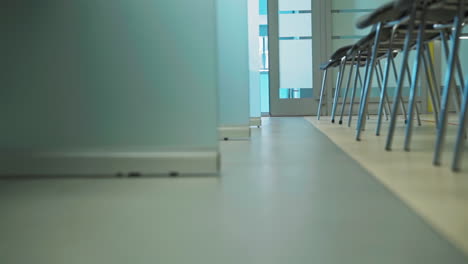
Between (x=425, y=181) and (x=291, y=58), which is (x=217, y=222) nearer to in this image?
(x=425, y=181)

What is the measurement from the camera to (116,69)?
4.01 feet

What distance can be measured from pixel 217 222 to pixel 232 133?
5.65 feet

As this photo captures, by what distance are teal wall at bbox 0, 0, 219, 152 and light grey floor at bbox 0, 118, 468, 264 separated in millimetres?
130

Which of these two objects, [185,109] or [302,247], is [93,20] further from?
[302,247]

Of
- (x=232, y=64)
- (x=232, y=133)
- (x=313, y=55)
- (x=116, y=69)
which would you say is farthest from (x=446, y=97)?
(x=313, y=55)

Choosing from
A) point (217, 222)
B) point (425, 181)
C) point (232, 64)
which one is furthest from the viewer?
point (232, 64)

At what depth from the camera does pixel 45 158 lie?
123 centimetres

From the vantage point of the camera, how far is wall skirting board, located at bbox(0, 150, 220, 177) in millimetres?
1213

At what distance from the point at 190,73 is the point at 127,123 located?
0.19 m

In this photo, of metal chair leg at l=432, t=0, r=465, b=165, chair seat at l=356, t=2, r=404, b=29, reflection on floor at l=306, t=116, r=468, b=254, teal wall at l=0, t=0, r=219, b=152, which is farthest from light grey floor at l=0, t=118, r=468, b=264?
chair seat at l=356, t=2, r=404, b=29

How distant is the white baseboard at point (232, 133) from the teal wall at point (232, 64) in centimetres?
5

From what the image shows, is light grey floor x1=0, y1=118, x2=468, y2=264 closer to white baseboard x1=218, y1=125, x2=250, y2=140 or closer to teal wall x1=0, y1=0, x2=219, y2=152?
teal wall x1=0, y1=0, x2=219, y2=152

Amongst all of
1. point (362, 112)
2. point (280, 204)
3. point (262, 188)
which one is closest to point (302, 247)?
point (280, 204)

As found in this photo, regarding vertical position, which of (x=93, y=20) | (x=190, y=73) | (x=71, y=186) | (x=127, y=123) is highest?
(x=93, y=20)
